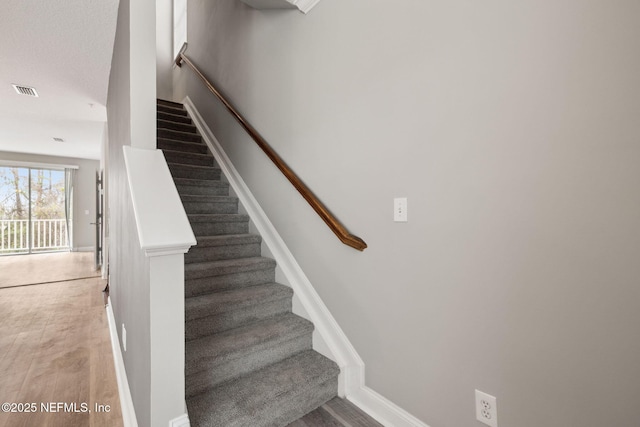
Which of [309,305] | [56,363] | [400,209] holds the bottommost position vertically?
[56,363]

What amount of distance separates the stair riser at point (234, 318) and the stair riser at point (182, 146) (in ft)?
7.37

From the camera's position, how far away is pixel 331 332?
1.82 metres

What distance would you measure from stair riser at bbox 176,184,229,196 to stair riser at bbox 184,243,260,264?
2.77 ft

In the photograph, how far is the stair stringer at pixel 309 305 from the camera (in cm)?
167

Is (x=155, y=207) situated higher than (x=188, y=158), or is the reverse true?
(x=188, y=158)

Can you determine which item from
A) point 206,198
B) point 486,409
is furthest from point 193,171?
point 486,409

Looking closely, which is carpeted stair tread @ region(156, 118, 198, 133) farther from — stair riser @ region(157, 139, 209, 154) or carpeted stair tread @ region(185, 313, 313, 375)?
carpeted stair tread @ region(185, 313, 313, 375)

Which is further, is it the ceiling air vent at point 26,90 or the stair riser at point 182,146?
the ceiling air vent at point 26,90

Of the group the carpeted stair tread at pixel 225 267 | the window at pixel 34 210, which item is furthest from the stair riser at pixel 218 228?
the window at pixel 34 210

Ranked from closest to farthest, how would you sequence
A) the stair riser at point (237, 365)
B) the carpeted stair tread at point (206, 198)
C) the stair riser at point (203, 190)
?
the stair riser at point (237, 365) → the carpeted stair tread at point (206, 198) → the stair riser at point (203, 190)

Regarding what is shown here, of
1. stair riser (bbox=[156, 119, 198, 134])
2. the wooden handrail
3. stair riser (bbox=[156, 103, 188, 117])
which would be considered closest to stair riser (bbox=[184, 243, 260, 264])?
the wooden handrail

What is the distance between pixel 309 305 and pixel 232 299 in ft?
1.68

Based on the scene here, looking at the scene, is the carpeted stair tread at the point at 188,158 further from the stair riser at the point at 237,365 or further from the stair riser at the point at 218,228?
the stair riser at the point at 237,365

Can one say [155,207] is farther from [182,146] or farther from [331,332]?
[182,146]
